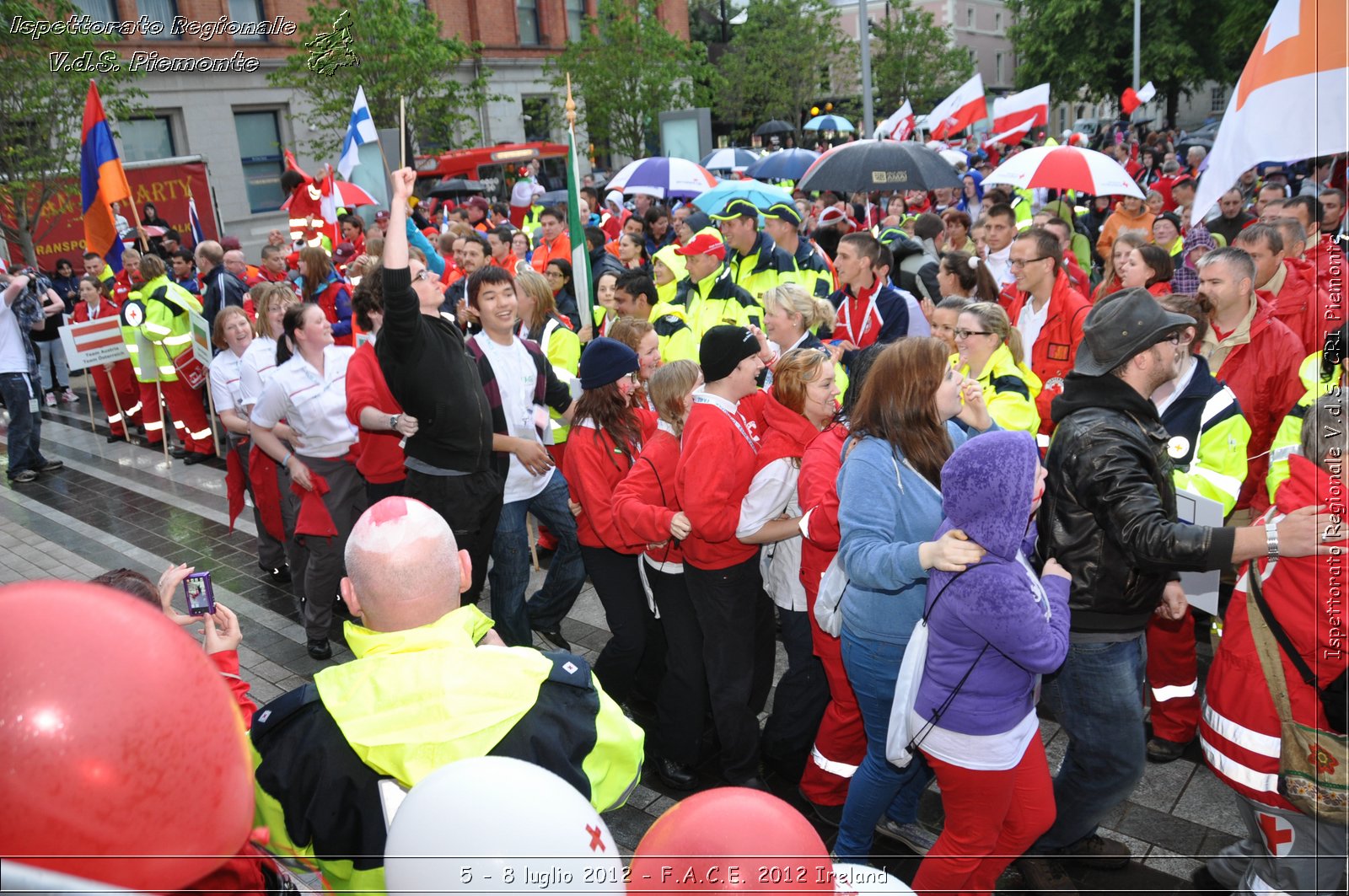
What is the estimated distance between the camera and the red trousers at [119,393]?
11.8 metres

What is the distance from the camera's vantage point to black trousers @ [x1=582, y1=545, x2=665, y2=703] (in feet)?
14.8

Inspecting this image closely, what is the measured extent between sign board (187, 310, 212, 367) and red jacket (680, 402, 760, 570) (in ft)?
22.8

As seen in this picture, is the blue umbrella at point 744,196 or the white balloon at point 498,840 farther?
Result: the blue umbrella at point 744,196

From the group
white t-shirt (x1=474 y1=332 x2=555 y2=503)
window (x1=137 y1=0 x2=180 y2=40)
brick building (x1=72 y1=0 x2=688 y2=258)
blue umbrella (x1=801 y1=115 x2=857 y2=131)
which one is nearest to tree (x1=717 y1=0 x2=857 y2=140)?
brick building (x1=72 y1=0 x2=688 y2=258)

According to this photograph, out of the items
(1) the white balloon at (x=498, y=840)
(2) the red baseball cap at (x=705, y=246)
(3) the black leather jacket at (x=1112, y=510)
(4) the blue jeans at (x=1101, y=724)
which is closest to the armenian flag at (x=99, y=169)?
(2) the red baseball cap at (x=705, y=246)

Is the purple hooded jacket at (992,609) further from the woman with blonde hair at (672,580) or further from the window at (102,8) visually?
the window at (102,8)

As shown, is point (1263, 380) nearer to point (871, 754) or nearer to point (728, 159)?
point (871, 754)

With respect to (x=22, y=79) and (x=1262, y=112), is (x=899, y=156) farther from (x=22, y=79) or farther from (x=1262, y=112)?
(x=22, y=79)

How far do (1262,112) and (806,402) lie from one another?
1.94m

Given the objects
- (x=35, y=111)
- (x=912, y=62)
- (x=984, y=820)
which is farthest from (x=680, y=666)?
(x=912, y=62)

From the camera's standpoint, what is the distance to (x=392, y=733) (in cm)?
199

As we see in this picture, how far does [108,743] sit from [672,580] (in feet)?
10.0

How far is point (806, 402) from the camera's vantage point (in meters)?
4.02

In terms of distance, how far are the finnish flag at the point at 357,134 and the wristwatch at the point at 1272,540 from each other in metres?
6.85
